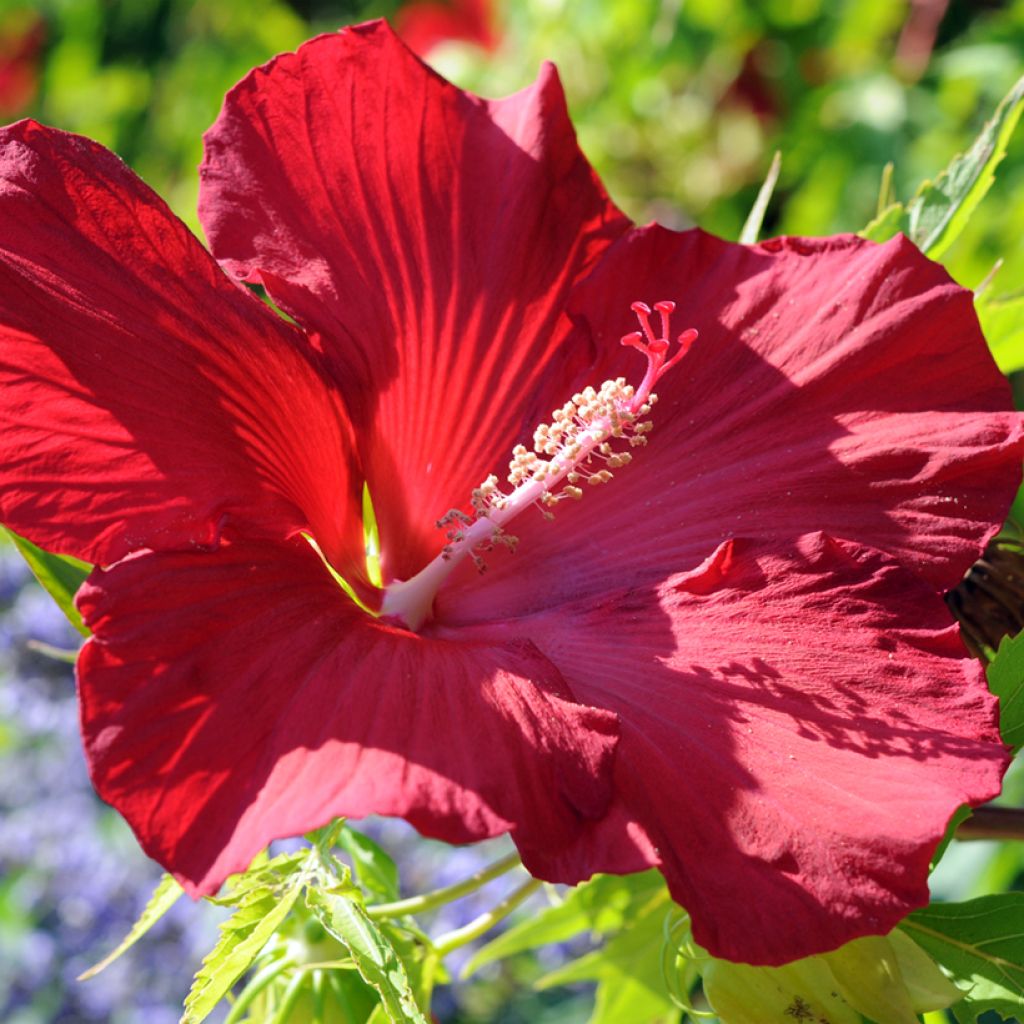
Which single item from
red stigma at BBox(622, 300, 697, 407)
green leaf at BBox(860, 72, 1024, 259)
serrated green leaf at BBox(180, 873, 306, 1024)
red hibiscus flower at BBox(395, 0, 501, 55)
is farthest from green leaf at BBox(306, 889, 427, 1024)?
red hibiscus flower at BBox(395, 0, 501, 55)

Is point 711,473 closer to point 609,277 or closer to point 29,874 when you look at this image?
point 609,277

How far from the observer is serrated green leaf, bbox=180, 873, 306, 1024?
729 mm

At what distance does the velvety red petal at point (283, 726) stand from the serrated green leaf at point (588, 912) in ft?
1.12

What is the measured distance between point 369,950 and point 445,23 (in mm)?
2715

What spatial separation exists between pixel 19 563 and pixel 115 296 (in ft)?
5.75

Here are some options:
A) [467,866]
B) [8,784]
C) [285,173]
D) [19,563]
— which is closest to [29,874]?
[8,784]

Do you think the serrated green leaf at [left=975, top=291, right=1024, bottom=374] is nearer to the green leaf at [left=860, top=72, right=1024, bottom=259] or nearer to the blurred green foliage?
the green leaf at [left=860, top=72, right=1024, bottom=259]

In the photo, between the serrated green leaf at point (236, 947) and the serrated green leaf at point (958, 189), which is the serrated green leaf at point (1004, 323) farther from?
the serrated green leaf at point (236, 947)

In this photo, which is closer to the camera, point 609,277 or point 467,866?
point 609,277

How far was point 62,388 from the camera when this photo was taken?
71 centimetres

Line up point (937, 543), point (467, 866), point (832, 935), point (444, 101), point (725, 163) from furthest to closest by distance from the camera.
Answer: point (725, 163)
point (467, 866)
point (444, 101)
point (937, 543)
point (832, 935)

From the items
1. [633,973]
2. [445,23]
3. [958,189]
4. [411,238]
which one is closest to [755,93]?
[445,23]

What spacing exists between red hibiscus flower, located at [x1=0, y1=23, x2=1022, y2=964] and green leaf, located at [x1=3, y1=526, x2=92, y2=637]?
188mm

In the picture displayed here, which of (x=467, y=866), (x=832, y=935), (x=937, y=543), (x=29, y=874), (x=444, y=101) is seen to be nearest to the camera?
(x=832, y=935)
